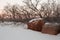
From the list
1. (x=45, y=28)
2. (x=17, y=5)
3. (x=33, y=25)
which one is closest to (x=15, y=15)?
(x=17, y=5)

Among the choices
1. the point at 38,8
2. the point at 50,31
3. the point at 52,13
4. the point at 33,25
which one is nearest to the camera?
the point at 50,31

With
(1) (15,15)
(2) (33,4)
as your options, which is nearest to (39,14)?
(2) (33,4)

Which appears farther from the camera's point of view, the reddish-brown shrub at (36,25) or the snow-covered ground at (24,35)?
the reddish-brown shrub at (36,25)

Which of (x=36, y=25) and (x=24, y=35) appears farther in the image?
(x=36, y=25)

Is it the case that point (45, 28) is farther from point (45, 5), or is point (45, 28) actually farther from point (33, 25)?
point (45, 5)

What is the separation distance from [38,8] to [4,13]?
5.34 meters

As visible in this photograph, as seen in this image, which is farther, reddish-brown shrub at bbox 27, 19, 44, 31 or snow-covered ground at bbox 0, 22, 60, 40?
reddish-brown shrub at bbox 27, 19, 44, 31

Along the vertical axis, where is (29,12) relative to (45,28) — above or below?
below

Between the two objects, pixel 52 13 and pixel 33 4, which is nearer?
pixel 52 13

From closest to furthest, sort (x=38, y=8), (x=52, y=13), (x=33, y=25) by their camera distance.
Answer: (x=33, y=25) < (x=52, y=13) < (x=38, y=8)

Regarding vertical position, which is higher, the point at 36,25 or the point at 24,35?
the point at 24,35

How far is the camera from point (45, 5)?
59.7 ft

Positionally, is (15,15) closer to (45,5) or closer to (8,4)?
(8,4)

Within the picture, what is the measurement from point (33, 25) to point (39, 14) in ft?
25.1
